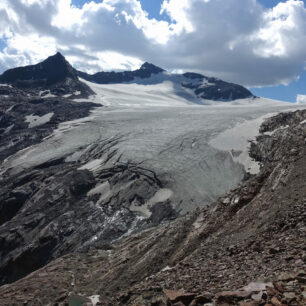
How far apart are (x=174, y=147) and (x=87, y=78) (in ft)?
498

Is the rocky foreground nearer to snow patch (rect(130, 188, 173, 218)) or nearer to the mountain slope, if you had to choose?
snow patch (rect(130, 188, 173, 218))

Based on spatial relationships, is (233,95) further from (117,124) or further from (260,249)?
(260,249)

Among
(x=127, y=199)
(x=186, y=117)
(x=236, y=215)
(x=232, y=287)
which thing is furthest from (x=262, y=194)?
(x=186, y=117)

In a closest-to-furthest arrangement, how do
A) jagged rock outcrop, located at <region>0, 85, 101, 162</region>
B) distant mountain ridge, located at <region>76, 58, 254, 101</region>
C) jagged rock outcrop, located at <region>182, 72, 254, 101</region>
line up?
jagged rock outcrop, located at <region>0, 85, 101, 162</region>
jagged rock outcrop, located at <region>182, 72, 254, 101</region>
distant mountain ridge, located at <region>76, 58, 254, 101</region>

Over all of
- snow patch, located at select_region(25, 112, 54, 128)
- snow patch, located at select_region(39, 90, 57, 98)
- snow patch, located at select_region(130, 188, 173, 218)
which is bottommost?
snow patch, located at select_region(130, 188, 173, 218)

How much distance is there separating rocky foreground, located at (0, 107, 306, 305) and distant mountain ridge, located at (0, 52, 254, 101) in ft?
359

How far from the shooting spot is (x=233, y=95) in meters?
172

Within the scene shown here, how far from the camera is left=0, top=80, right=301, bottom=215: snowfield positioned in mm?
40938

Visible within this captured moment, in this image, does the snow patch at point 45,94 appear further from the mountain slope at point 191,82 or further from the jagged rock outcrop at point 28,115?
the mountain slope at point 191,82

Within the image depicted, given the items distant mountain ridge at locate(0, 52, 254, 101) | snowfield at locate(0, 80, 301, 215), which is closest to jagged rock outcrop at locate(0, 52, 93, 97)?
distant mountain ridge at locate(0, 52, 254, 101)

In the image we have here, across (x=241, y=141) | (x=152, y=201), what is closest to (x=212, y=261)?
(x=152, y=201)

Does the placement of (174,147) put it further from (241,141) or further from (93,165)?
(93,165)

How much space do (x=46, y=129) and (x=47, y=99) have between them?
3965 centimetres

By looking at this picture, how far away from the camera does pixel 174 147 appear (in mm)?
50438
